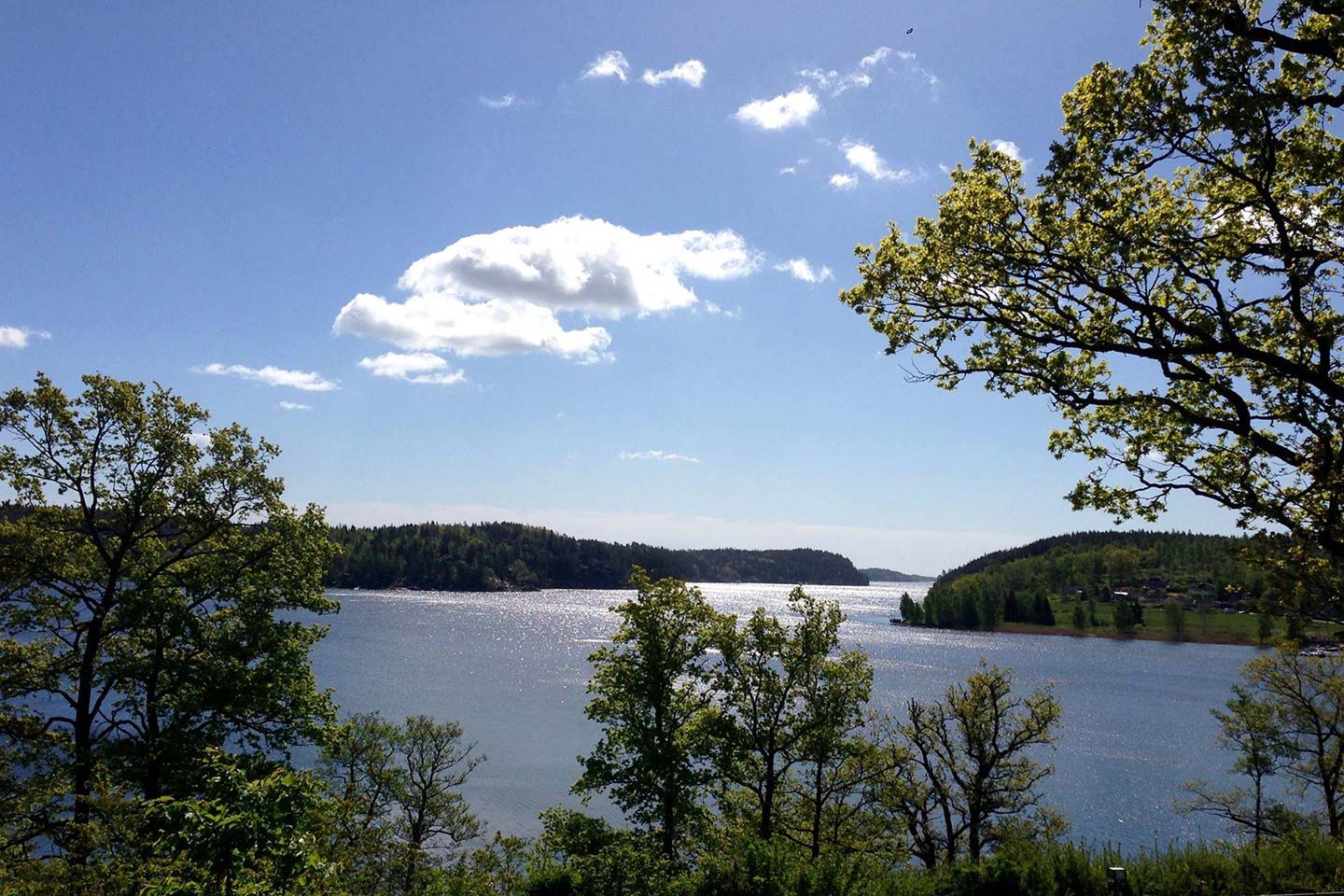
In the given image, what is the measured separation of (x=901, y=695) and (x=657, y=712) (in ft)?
193

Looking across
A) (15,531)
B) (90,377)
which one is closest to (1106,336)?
(90,377)

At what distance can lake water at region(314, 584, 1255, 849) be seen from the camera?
157 feet

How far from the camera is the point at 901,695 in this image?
255 feet

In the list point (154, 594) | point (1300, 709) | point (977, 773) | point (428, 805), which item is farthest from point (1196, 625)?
point (154, 594)

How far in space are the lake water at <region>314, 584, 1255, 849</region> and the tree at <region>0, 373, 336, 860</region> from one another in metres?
28.0

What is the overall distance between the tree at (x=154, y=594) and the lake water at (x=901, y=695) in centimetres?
2803

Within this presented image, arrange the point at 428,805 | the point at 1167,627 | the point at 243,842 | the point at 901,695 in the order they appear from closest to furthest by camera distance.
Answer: the point at 243,842 → the point at 428,805 → the point at 901,695 → the point at 1167,627

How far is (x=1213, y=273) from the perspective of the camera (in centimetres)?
1033

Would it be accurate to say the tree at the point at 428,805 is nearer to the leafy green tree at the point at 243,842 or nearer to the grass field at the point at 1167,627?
the leafy green tree at the point at 243,842

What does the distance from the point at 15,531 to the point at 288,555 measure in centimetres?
598

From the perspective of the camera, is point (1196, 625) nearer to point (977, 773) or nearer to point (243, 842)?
point (977, 773)

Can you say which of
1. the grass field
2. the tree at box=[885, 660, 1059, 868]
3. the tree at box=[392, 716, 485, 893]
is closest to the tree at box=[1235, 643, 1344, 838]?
the tree at box=[885, 660, 1059, 868]

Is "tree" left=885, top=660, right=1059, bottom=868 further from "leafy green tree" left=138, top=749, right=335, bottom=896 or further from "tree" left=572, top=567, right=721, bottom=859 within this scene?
"leafy green tree" left=138, top=749, right=335, bottom=896

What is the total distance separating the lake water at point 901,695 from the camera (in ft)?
157
